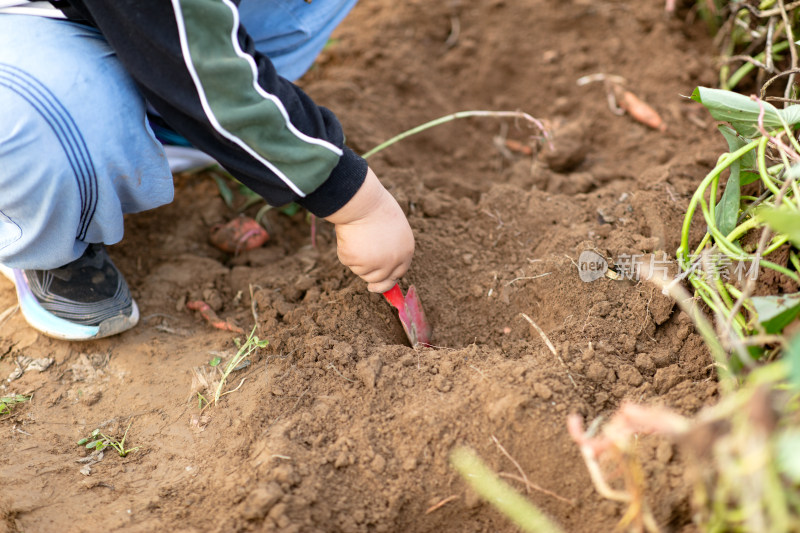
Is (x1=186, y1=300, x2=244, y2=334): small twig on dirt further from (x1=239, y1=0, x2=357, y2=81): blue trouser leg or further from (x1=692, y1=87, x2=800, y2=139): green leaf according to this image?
(x1=692, y1=87, x2=800, y2=139): green leaf

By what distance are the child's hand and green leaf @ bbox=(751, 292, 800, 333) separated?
653 mm

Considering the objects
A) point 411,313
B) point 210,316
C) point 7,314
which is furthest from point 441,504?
point 7,314

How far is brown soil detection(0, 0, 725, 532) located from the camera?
1.09m

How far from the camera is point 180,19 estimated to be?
1031mm

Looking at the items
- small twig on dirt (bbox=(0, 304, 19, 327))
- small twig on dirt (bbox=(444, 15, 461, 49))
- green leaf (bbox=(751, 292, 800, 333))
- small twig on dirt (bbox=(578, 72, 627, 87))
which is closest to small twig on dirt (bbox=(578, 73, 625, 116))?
small twig on dirt (bbox=(578, 72, 627, 87))

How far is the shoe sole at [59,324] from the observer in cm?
144

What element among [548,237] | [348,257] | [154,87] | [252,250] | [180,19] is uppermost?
[180,19]

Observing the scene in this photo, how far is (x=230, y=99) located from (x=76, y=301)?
69 cm

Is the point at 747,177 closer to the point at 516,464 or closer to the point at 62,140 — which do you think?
the point at 516,464

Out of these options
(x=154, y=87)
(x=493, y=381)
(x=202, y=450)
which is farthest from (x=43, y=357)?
(x=493, y=381)

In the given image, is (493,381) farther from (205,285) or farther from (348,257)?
(205,285)

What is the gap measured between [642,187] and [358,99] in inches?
36.0

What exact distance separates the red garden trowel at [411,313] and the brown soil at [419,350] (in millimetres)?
33

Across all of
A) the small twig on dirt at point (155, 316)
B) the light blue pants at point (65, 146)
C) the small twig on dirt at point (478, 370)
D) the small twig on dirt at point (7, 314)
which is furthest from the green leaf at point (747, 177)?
the small twig on dirt at point (7, 314)
